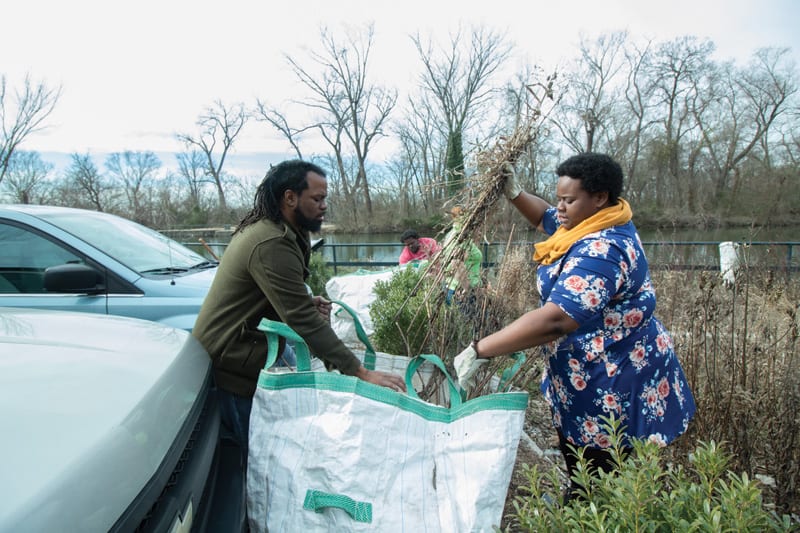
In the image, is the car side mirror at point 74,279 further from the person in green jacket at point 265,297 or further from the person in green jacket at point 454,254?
the person in green jacket at point 454,254

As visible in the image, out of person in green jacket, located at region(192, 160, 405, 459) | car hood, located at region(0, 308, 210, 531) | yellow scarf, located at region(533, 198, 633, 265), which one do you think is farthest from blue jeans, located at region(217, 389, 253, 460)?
yellow scarf, located at region(533, 198, 633, 265)

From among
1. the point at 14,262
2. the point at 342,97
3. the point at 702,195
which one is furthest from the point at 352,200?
the point at 14,262

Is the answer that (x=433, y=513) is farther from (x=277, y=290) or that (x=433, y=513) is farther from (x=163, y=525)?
(x=277, y=290)

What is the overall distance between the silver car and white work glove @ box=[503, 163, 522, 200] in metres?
2.20

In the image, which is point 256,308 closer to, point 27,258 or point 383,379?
point 383,379

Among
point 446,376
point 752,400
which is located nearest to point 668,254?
point 752,400

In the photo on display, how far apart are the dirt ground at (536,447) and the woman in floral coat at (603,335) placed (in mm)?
737

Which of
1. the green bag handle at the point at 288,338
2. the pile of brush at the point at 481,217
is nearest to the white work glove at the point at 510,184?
the pile of brush at the point at 481,217

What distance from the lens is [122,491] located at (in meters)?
0.96

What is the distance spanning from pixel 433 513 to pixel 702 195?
35.7 m

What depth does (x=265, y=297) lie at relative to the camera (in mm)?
1836

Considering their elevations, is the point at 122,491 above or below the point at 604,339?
below

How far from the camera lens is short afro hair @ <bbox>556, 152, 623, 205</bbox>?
1707mm

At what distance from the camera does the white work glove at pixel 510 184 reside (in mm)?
1966
